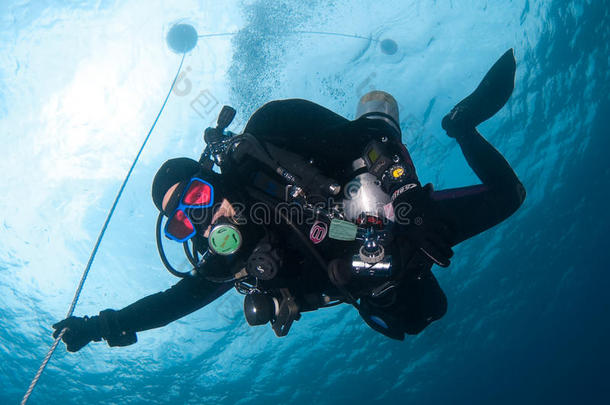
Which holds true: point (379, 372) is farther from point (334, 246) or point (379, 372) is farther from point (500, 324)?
point (334, 246)

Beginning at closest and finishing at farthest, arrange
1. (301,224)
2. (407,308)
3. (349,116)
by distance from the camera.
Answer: (301,224), (407,308), (349,116)

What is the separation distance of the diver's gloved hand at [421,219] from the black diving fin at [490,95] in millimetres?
2365

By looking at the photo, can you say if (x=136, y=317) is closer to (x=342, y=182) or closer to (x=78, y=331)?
(x=78, y=331)

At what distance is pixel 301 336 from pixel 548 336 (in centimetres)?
3145

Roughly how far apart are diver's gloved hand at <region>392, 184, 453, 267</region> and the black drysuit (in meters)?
0.17

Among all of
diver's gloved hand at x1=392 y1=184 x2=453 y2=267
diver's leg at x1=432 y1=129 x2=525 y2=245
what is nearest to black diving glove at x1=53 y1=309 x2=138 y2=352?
diver's gloved hand at x1=392 y1=184 x2=453 y2=267

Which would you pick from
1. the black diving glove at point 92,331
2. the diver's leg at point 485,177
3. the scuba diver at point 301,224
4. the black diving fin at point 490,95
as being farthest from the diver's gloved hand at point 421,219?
the black diving glove at point 92,331

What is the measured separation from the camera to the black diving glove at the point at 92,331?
2.62 meters

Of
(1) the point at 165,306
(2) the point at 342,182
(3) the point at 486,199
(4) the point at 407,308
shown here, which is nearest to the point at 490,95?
(3) the point at 486,199

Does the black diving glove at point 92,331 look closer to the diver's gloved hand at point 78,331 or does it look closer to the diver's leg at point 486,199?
the diver's gloved hand at point 78,331

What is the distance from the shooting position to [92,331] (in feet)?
8.88

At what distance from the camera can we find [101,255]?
41.8ft

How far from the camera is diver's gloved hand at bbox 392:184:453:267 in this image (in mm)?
2045

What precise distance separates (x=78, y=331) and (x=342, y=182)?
257 cm
